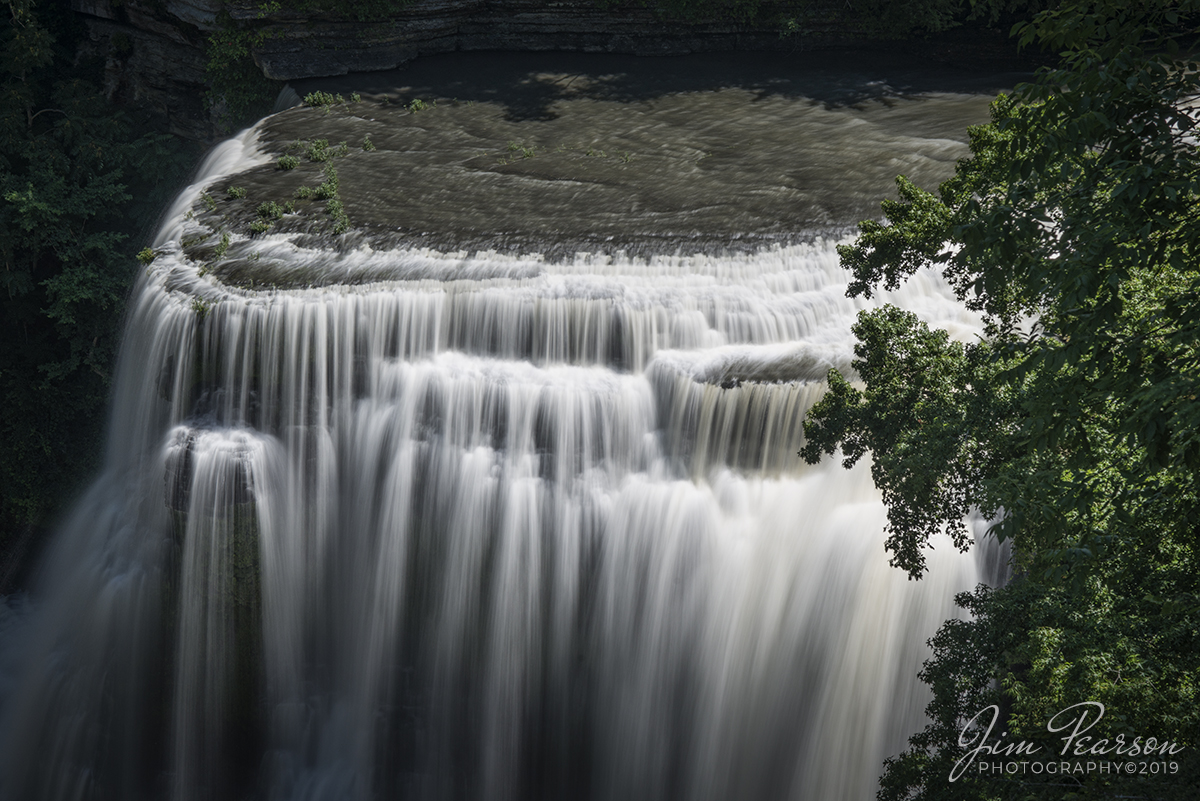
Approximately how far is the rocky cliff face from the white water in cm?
1556

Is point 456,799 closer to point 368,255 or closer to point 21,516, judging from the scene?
point 368,255

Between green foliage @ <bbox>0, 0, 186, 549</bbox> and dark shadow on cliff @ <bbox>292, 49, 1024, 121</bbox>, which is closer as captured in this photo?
green foliage @ <bbox>0, 0, 186, 549</bbox>

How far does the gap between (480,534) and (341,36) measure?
71.5 feet

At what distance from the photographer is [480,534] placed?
19844mm

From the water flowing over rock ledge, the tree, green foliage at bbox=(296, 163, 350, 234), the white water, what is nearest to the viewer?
the tree

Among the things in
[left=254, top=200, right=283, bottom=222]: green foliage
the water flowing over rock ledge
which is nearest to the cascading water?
the water flowing over rock ledge

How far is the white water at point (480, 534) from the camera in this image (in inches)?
743

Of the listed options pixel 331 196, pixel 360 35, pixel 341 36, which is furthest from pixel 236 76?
pixel 331 196

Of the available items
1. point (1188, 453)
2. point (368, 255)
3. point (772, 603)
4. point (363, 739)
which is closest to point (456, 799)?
point (363, 739)

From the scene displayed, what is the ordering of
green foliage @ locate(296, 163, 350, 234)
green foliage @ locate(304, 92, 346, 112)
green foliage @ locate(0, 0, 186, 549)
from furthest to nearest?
green foliage @ locate(304, 92, 346, 112) → green foliage @ locate(0, 0, 186, 549) → green foliage @ locate(296, 163, 350, 234)

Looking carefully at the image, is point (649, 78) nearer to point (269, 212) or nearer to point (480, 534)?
point (269, 212)

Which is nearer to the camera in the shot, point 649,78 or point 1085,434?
point 1085,434

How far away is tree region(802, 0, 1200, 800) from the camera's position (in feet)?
32.0

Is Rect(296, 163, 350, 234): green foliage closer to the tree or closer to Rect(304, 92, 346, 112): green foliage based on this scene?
Rect(304, 92, 346, 112): green foliage
